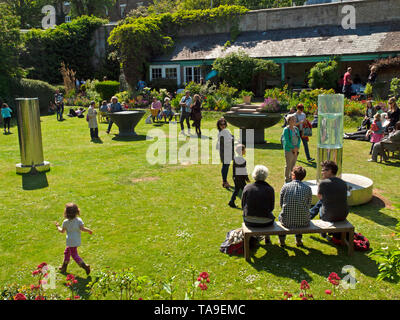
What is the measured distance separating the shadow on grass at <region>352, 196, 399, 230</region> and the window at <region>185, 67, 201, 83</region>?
23273 mm

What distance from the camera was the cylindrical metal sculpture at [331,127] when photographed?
8.48 metres

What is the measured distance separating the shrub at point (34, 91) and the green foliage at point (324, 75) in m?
16.2

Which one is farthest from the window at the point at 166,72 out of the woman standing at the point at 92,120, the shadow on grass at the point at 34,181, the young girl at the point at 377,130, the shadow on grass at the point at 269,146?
the shadow on grass at the point at 34,181

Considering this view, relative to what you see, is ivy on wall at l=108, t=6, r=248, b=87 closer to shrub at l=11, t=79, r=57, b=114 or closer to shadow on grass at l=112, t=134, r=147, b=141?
shrub at l=11, t=79, r=57, b=114

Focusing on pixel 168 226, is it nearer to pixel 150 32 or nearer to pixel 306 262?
pixel 306 262

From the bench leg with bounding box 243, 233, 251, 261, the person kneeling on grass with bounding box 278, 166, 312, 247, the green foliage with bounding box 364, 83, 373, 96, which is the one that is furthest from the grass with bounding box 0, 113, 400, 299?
the green foliage with bounding box 364, 83, 373, 96

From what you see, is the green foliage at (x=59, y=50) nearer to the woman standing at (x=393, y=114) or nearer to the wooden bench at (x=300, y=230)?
the woman standing at (x=393, y=114)

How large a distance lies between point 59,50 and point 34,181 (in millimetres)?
25396

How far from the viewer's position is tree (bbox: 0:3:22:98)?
24.9 m

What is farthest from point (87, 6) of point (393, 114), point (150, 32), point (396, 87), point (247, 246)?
point (247, 246)

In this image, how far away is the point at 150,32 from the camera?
102 ft

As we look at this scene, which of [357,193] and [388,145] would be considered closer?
[357,193]
